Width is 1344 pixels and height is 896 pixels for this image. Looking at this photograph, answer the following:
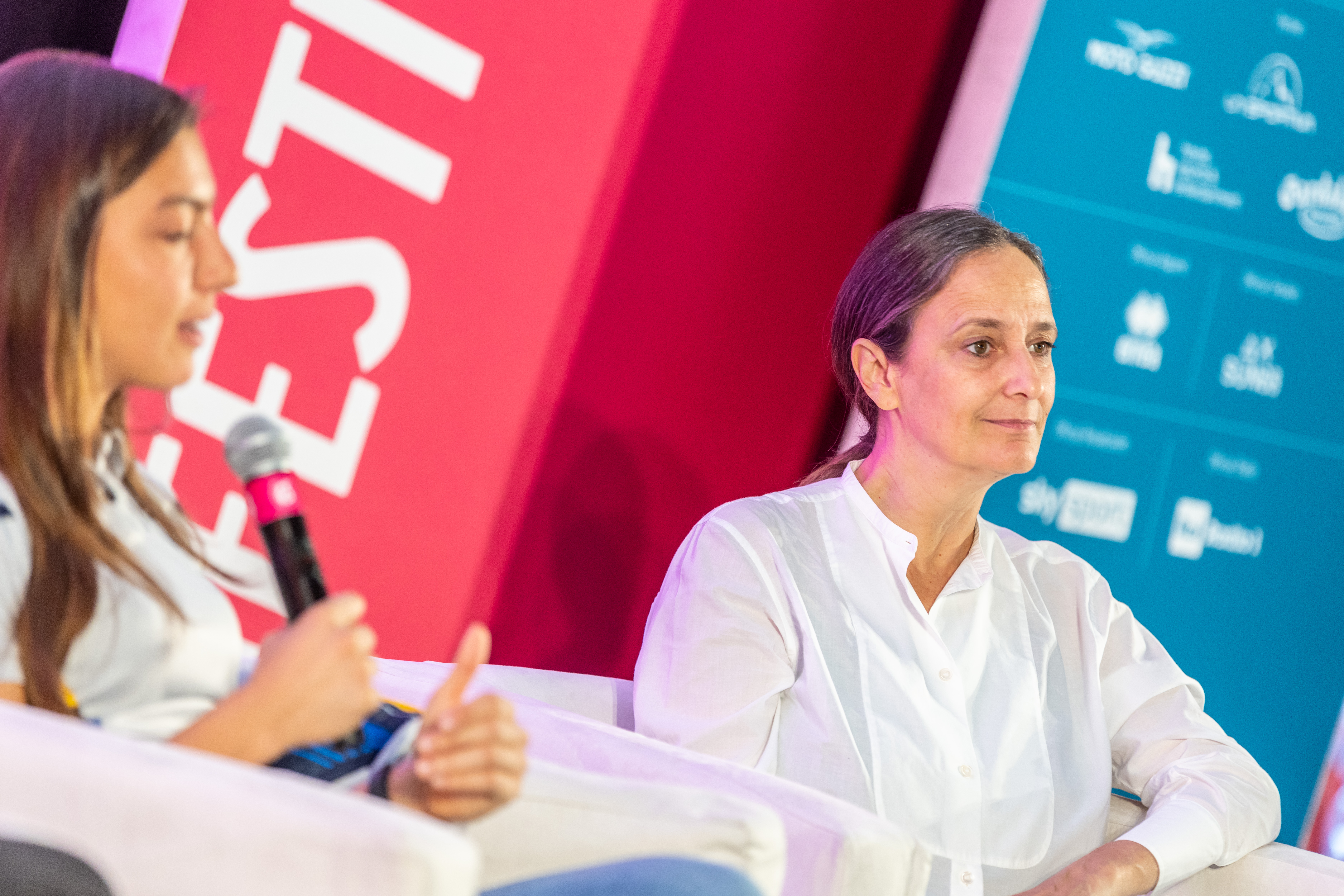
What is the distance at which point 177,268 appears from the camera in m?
1.17

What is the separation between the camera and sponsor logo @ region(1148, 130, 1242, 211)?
9.48ft

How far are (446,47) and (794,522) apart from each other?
42.9 inches

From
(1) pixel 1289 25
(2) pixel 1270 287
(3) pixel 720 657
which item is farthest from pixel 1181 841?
(1) pixel 1289 25

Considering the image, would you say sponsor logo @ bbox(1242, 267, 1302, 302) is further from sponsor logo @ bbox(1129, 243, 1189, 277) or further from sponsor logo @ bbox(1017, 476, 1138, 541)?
sponsor logo @ bbox(1017, 476, 1138, 541)

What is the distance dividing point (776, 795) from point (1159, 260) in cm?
196

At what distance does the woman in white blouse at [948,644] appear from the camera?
1747 mm

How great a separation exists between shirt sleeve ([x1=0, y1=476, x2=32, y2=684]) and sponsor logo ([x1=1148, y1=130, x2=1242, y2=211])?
98.0 inches

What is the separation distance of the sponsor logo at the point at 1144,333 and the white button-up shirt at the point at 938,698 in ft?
3.27

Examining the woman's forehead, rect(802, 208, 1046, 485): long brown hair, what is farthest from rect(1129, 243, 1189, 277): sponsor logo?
the woman's forehead

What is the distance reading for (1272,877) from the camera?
1.75m

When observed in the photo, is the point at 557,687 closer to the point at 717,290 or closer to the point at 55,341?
the point at 55,341

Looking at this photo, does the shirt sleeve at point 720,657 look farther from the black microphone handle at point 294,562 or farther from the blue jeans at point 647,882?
the black microphone handle at point 294,562

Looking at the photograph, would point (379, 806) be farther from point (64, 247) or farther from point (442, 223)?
point (442, 223)

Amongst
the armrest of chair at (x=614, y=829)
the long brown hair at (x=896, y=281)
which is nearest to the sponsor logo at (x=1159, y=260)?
the long brown hair at (x=896, y=281)
